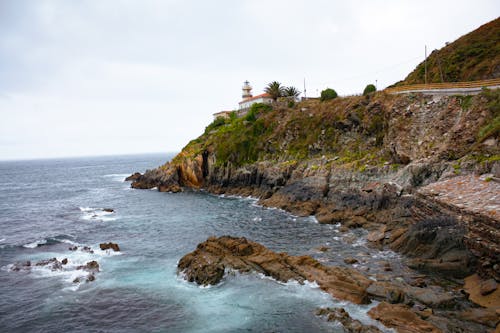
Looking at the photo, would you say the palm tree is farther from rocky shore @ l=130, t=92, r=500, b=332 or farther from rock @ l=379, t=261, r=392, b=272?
rock @ l=379, t=261, r=392, b=272

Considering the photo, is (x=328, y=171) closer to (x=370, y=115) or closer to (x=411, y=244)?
(x=370, y=115)

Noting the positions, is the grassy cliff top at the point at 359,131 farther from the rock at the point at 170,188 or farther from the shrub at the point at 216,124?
the rock at the point at 170,188

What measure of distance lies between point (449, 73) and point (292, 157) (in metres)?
31.3

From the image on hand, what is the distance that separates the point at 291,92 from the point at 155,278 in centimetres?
6488

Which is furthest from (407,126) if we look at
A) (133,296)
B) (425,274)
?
(133,296)

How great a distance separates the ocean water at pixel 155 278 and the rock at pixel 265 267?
2.17 feet

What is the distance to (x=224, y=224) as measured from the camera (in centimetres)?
4250

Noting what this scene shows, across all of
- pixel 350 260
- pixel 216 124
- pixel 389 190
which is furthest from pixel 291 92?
pixel 350 260

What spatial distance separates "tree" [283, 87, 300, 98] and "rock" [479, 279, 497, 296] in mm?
67634

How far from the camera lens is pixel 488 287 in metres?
19.7

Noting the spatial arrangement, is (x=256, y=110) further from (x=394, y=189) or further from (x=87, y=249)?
(x=87, y=249)

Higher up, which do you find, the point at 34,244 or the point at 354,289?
the point at 34,244

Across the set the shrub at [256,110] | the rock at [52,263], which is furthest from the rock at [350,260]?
the shrub at [256,110]

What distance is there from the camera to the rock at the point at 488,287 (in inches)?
770
